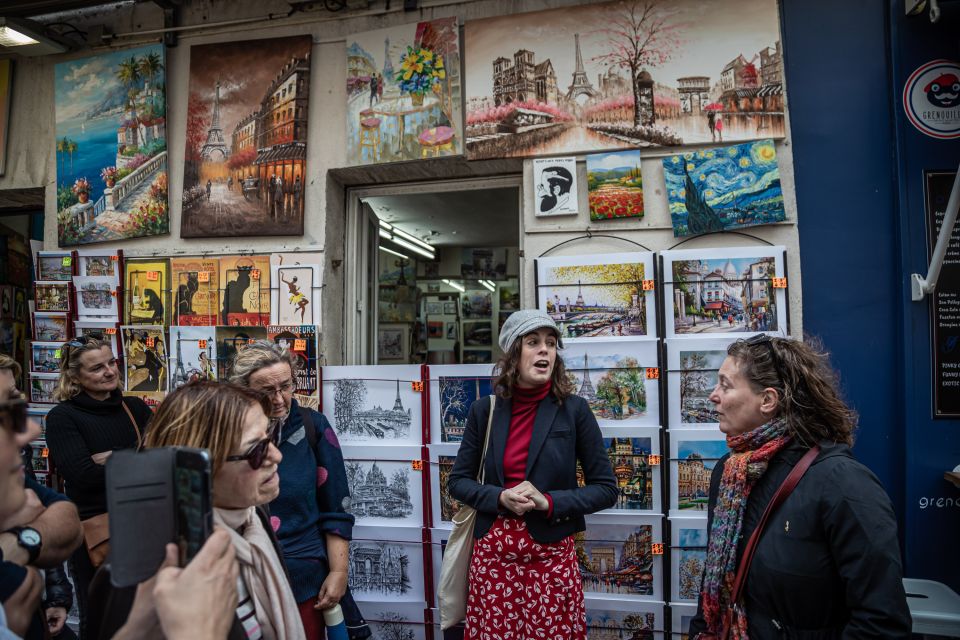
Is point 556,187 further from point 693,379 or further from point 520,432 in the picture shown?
point 520,432

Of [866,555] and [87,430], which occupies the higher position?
[87,430]

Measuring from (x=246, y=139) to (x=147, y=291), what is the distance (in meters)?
1.27

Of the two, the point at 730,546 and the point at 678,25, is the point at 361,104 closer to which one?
the point at 678,25

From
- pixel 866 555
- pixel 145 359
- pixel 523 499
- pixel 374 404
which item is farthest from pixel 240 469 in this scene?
pixel 145 359

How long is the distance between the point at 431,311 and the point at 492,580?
140 inches

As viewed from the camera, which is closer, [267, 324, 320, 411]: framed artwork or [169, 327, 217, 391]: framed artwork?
[267, 324, 320, 411]: framed artwork

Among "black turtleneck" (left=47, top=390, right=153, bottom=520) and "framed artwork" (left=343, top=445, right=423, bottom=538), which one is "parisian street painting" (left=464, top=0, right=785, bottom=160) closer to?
"framed artwork" (left=343, top=445, right=423, bottom=538)

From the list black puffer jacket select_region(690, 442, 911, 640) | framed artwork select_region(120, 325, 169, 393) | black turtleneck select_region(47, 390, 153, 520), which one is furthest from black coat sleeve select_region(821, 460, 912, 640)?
framed artwork select_region(120, 325, 169, 393)

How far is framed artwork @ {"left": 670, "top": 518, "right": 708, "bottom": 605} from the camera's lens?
317 centimetres

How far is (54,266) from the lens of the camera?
4270 millimetres

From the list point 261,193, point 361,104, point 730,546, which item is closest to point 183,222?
point 261,193

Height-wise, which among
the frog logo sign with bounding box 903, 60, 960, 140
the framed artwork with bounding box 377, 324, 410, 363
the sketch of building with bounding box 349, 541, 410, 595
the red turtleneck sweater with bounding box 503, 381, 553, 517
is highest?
the frog logo sign with bounding box 903, 60, 960, 140

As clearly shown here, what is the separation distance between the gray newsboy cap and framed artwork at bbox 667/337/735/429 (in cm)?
90

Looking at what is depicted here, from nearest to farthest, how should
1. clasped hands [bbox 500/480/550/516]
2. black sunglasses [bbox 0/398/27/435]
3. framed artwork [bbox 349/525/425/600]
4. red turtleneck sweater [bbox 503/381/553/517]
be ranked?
black sunglasses [bbox 0/398/27/435] < clasped hands [bbox 500/480/550/516] < red turtleneck sweater [bbox 503/381/553/517] < framed artwork [bbox 349/525/425/600]
